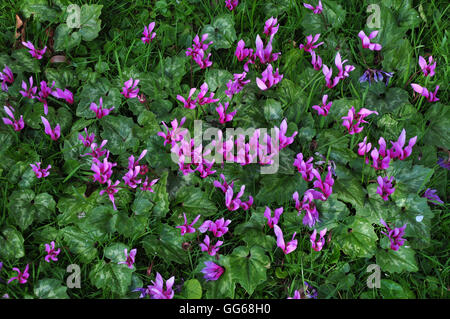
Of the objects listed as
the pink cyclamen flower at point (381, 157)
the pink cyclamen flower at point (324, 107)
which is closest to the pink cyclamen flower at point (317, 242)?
the pink cyclamen flower at point (381, 157)

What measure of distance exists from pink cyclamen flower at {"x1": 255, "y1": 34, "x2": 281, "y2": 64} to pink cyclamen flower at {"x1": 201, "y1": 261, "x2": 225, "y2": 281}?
1.44 metres

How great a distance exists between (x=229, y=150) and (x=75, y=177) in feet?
3.30

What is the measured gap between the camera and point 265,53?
3.12 m

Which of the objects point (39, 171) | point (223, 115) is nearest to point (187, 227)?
point (223, 115)

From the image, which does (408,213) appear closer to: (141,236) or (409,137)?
(409,137)

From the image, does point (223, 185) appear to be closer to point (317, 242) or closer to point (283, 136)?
point (283, 136)

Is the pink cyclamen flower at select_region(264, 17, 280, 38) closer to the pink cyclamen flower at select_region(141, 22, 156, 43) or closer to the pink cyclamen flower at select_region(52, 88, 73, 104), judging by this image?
the pink cyclamen flower at select_region(141, 22, 156, 43)

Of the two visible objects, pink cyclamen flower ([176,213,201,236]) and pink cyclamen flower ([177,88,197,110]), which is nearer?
pink cyclamen flower ([176,213,201,236])

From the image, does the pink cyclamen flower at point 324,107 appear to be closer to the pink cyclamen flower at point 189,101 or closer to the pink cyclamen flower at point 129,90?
the pink cyclamen flower at point 189,101

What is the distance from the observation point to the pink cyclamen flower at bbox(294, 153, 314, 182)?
2666 mm

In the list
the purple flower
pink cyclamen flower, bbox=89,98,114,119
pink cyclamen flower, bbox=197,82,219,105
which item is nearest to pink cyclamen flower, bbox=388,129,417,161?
the purple flower

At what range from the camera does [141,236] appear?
107 inches

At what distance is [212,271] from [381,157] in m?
1.21

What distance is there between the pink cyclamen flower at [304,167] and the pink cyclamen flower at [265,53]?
821 mm
